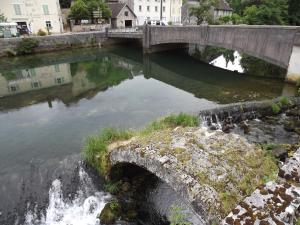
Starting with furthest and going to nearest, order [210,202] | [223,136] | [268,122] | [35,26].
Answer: [35,26]
[268,122]
[223,136]
[210,202]

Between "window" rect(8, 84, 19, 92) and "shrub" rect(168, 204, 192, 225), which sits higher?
"shrub" rect(168, 204, 192, 225)

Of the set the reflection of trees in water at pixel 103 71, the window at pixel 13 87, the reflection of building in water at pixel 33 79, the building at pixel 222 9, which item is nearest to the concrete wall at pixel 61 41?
the reflection of building in water at pixel 33 79

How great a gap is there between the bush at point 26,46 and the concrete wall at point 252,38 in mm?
16975

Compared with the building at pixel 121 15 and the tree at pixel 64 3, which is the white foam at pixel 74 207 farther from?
the tree at pixel 64 3

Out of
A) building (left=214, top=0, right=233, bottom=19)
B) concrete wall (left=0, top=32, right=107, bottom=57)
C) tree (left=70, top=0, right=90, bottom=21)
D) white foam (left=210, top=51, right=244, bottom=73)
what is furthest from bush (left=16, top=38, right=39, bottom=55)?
building (left=214, top=0, right=233, bottom=19)

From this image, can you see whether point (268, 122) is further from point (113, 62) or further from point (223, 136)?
point (113, 62)

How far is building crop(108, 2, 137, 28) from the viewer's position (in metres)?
44.8

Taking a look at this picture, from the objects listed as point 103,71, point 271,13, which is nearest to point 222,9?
point 271,13

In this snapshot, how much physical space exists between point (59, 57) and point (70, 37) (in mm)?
5252

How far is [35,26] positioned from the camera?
123ft

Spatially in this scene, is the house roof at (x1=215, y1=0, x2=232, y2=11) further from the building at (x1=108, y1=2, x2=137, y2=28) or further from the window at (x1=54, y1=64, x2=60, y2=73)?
the window at (x1=54, y1=64, x2=60, y2=73)

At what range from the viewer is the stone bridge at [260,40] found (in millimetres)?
18047

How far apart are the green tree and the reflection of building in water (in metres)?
26.8

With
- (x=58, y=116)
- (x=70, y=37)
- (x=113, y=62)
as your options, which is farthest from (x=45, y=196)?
(x=70, y=37)
